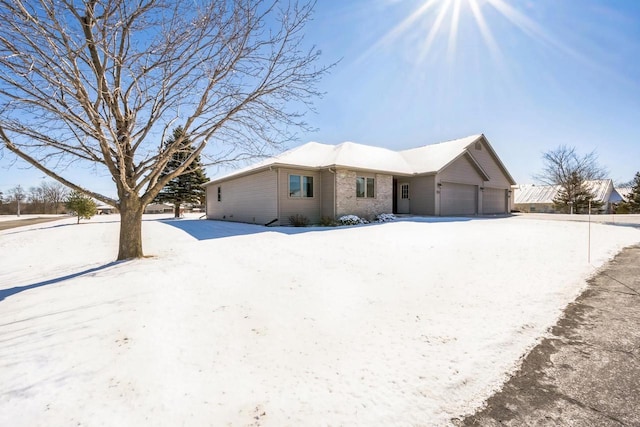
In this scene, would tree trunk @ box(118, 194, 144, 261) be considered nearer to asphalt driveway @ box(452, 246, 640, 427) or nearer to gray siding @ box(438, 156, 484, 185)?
asphalt driveway @ box(452, 246, 640, 427)

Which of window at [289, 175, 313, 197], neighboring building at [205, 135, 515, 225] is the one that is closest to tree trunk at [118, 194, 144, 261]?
neighboring building at [205, 135, 515, 225]

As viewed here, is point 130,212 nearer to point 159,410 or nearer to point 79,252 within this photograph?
point 79,252

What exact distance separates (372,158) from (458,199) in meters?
6.99

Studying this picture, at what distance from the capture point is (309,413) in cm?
213

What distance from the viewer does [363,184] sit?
15.7 meters

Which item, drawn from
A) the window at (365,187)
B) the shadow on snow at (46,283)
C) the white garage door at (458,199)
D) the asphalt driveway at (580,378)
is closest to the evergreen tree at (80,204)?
the shadow on snow at (46,283)

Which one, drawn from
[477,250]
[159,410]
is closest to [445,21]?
[477,250]

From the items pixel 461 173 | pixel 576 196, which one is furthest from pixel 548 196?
pixel 461 173

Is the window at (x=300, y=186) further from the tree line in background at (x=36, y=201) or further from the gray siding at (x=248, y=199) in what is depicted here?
the tree line in background at (x=36, y=201)

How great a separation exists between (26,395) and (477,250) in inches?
323

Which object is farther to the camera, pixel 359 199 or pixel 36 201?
pixel 36 201

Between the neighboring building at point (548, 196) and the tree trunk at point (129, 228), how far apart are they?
41.2 m

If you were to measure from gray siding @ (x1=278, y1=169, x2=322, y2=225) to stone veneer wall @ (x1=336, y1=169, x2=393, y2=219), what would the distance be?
133 centimetres

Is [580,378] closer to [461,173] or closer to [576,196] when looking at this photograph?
[461,173]
